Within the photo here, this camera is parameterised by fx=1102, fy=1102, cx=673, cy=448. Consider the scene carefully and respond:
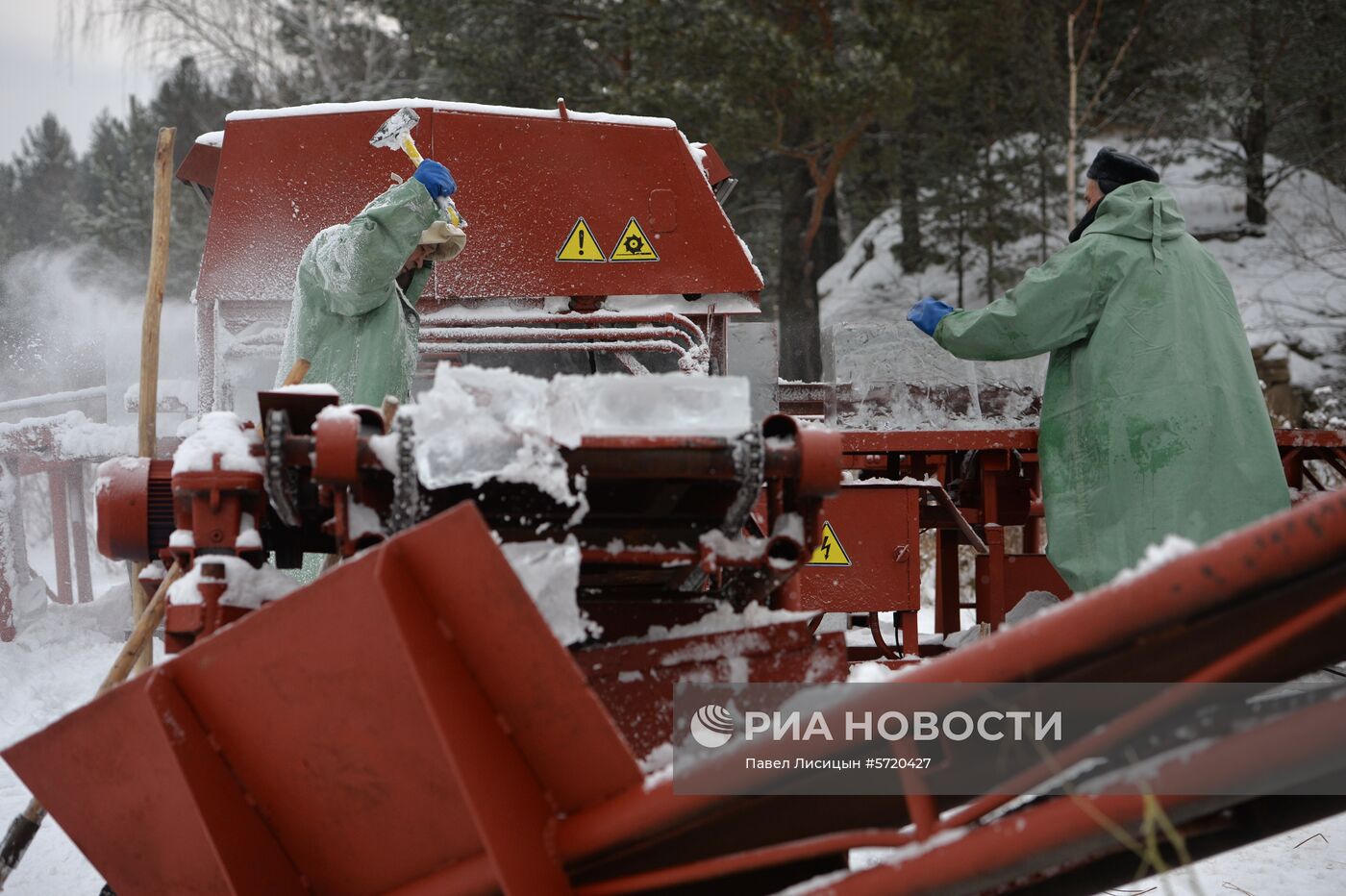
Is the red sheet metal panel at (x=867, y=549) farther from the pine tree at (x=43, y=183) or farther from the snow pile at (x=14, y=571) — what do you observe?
the pine tree at (x=43, y=183)

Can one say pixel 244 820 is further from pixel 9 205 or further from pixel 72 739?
pixel 9 205

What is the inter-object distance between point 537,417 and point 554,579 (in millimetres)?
290

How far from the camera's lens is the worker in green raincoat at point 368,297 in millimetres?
3238

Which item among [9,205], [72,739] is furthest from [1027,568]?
[9,205]

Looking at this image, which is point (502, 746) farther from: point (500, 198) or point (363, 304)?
point (500, 198)

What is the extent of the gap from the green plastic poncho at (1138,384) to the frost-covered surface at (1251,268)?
30.0 feet

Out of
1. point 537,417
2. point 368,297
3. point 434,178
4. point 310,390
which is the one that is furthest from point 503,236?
point 537,417

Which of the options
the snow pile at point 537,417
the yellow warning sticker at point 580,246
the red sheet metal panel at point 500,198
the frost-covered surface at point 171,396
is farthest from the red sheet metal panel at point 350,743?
Answer: the frost-covered surface at point 171,396

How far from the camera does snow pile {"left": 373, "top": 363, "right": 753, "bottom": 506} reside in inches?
73.5

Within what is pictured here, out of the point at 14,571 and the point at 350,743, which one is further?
the point at 14,571

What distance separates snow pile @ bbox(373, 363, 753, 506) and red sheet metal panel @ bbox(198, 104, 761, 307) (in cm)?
239

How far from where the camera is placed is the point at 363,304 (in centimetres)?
333

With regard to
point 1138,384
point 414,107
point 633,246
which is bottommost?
point 1138,384

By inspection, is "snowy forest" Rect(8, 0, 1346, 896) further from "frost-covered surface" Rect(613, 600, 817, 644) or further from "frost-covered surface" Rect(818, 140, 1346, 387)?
"frost-covered surface" Rect(818, 140, 1346, 387)
